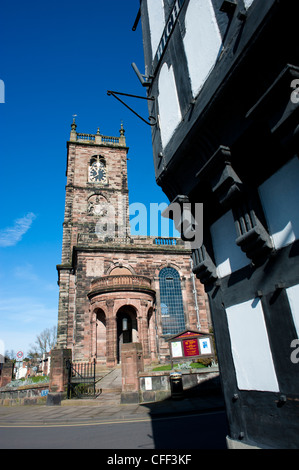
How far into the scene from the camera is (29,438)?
737cm

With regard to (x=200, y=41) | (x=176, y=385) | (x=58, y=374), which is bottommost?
(x=176, y=385)

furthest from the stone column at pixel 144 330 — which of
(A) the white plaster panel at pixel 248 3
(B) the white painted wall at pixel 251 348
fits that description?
(A) the white plaster panel at pixel 248 3

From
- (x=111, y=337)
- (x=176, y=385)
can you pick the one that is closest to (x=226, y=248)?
(x=176, y=385)

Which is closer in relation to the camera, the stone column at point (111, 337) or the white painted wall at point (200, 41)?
the white painted wall at point (200, 41)

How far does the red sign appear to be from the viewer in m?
13.7

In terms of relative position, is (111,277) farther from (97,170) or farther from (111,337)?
(97,170)

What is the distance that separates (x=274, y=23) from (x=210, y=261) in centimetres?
318

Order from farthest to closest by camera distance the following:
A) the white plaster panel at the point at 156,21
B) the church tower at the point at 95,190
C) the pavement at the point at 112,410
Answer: the church tower at the point at 95,190
the pavement at the point at 112,410
the white plaster panel at the point at 156,21

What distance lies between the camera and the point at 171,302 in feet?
82.7

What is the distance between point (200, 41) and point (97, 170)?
30.3 metres

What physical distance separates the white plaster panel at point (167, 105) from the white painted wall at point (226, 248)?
1938 millimetres

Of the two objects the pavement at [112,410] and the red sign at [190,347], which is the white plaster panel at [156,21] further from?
the red sign at [190,347]

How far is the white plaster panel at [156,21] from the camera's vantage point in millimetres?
5832

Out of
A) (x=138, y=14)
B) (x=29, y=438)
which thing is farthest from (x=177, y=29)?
(x=29, y=438)
